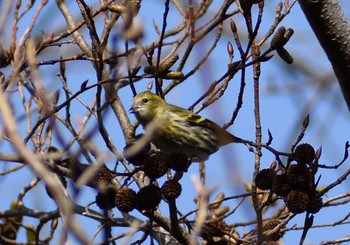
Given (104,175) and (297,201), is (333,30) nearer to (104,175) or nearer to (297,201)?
(297,201)

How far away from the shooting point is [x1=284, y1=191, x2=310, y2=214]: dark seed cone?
276 cm

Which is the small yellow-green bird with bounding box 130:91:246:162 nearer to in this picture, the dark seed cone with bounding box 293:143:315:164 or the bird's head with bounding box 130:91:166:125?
the bird's head with bounding box 130:91:166:125

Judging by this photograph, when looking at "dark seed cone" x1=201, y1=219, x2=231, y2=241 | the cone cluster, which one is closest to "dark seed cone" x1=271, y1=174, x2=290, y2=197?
the cone cluster

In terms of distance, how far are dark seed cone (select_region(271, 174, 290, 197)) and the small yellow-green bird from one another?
5.00 ft

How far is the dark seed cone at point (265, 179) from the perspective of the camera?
2.95m

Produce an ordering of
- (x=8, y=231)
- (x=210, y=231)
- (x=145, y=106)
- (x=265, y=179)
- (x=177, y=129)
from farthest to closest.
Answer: (x=177, y=129) → (x=145, y=106) → (x=8, y=231) → (x=210, y=231) → (x=265, y=179)

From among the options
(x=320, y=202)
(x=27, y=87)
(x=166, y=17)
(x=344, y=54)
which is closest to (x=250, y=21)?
(x=166, y=17)

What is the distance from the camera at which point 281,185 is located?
2857 mm

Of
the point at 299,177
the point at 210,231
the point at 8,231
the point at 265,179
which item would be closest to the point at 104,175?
the point at 265,179

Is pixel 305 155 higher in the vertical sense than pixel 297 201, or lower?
higher

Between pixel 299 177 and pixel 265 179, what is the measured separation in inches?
7.1

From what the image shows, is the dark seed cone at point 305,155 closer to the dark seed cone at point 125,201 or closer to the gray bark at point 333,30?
the gray bark at point 333,30

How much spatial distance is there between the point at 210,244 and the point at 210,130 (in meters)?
1.71

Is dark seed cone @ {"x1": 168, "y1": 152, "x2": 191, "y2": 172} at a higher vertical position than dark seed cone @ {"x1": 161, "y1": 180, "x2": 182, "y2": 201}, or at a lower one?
higher
